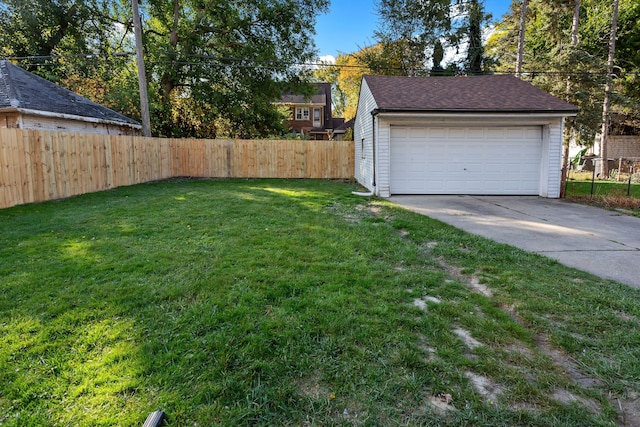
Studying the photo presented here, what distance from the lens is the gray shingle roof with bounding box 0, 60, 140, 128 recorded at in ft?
33.3

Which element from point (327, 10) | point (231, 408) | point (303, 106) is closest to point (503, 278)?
point (231, 408)

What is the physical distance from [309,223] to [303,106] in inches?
1058

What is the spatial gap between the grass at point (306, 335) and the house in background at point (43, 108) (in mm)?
7598

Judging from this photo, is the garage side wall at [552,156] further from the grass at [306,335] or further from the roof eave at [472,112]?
the grass at [306,335]

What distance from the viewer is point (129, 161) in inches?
452

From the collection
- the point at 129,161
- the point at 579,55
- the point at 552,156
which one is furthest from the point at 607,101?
the point at 129,161

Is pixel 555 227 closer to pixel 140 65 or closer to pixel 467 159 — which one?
pixel 467 159

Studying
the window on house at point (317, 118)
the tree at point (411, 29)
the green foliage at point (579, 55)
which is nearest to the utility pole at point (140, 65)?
the tree at point (411, 29)

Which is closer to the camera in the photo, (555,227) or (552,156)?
(555,227)

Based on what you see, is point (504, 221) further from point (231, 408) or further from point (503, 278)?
point (231, 408)

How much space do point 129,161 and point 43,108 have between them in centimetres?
270

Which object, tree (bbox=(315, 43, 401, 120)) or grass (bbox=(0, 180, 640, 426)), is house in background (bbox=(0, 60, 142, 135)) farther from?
tree (bbox=(315, 43, 401, 120))

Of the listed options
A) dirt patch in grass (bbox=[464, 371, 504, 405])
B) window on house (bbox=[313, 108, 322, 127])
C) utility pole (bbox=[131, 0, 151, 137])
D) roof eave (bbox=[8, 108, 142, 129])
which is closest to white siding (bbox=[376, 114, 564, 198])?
dirt patch in grass (bbox=[464, 371, 504, 405])

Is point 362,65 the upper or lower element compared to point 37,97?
upper
